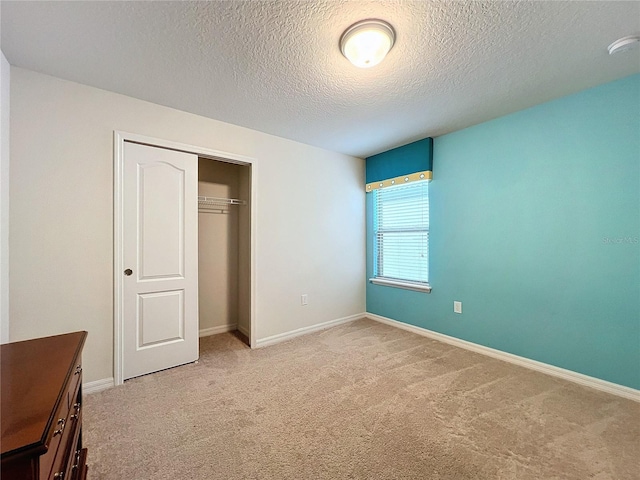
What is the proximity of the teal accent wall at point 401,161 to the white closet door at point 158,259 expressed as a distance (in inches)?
94.2

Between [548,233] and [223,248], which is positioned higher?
[548,233]

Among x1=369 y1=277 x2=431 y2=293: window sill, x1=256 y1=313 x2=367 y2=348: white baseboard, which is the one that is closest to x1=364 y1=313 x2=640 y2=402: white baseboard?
x1=369 y1=277 x2=431 y2=293: window sill

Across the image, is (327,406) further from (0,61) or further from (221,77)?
(0,61)

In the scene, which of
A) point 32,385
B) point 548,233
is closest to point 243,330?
point 32,385

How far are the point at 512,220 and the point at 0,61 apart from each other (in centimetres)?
410

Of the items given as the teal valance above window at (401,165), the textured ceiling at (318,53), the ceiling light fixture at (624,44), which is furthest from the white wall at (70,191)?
the ceiling light fixture at (624,44)

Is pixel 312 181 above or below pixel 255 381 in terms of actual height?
above

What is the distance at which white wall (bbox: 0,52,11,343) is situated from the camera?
170cm

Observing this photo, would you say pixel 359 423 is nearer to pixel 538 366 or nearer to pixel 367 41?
pixel 538 366

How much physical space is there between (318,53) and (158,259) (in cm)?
215

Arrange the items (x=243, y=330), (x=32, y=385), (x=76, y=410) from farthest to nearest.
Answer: (x=243, y=330)
(x=76, y=410)
(x=32, y=385)

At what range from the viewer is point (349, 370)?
2.38 m

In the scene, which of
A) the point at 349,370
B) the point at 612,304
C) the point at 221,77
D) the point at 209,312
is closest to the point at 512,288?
the point at 612,304

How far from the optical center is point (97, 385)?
2086 millimetres
